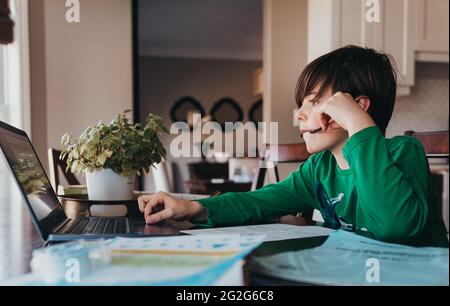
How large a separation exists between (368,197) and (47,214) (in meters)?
0.48

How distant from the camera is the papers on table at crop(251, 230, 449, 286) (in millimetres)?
412

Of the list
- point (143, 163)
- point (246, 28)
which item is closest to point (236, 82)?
point (246, 28)

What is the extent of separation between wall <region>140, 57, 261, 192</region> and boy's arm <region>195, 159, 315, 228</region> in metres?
6.14

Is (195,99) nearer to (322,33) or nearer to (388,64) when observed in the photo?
(322,33)

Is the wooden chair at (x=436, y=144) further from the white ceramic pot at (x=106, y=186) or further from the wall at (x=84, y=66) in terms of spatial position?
the wall at (x=84, y=66)

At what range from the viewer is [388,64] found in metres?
0.92

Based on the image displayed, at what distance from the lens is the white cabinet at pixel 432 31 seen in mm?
2740

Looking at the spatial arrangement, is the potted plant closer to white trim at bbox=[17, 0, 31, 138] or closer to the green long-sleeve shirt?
the green long-sleeve shirt

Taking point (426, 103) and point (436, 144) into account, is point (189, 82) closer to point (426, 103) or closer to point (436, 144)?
point (426, 103)

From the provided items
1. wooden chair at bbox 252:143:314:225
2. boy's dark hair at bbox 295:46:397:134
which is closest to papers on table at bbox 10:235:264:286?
boy's dark hair at bbox 295:46:397:134

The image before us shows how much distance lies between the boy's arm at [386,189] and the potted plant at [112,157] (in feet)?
1.63

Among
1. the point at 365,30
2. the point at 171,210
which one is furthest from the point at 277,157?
the point at 365,30

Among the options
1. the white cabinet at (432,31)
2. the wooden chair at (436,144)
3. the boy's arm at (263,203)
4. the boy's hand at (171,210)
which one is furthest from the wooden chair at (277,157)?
the white cabinet at (432,31)
